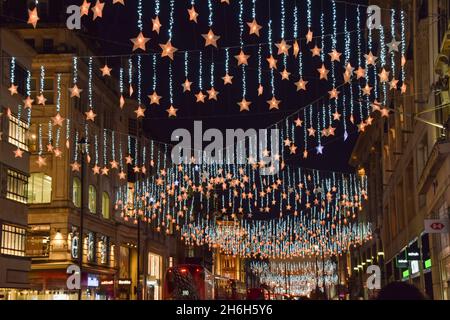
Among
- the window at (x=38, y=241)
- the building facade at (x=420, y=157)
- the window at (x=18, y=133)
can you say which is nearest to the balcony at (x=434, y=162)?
the building facade at (x=420, y=157)

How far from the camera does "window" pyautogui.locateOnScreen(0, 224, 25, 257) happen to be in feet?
127

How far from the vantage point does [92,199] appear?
55875 mm

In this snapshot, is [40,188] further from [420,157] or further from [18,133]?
[420,157]

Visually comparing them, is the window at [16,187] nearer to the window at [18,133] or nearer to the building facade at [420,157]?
the window at [18,133]

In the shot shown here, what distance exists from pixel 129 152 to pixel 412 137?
33.6 m

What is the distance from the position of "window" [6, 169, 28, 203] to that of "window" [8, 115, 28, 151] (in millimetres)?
1702

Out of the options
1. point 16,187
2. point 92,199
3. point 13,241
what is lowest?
point 13,241

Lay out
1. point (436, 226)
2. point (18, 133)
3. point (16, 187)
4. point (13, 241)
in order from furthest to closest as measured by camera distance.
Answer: point (18, 133) → point (16, 187) → point (13, 241) → point (436, 226)

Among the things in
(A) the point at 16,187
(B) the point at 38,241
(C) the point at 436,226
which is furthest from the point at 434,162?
(B) the point at 38,241

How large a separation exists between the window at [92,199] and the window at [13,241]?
528 inches

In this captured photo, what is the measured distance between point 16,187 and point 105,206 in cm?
1905
